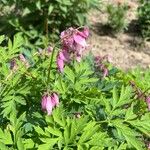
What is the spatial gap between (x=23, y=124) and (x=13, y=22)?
396 centimetres

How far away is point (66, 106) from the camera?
294 cm

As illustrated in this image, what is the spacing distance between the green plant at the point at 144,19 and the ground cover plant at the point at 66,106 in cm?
383

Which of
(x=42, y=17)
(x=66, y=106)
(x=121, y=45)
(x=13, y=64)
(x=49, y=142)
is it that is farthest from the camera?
(x=121, y=45)

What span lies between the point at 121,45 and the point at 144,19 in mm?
556

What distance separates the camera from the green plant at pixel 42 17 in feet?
21.4

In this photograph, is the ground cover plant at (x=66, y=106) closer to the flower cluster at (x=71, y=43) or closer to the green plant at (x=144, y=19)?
the flower cluster at (x=71, y=43)

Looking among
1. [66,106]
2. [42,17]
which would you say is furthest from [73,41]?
[42,17]

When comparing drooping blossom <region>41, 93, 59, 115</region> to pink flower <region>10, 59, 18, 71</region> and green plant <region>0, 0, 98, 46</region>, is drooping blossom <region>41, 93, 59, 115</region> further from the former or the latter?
green plant <region>0, 0, 98, 46</region>

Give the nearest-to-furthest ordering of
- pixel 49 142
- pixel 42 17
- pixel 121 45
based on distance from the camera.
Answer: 1. pixel 49 142
2. pixel 42 17
3. pixel 121 45

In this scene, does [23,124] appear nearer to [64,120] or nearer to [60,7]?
[64,120]

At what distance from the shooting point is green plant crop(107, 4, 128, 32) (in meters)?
7.20

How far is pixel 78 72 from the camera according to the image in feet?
10.2

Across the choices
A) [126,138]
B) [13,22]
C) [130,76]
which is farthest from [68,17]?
[126,138]

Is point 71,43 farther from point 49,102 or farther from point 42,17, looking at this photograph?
point 42,17
